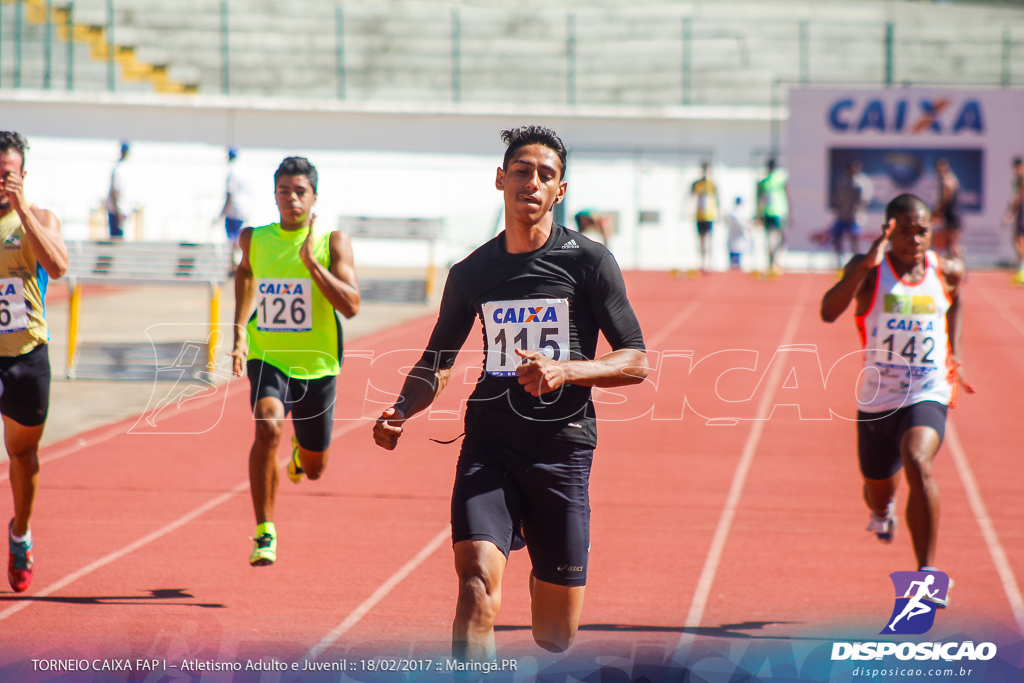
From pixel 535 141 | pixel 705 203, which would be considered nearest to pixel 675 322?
pixel 705 203

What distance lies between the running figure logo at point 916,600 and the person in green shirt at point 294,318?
2.86m

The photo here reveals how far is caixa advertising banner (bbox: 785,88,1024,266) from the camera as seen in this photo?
26094mm

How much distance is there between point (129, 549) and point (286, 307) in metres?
1.56

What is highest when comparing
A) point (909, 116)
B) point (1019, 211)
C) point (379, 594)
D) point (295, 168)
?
point (909, 116)

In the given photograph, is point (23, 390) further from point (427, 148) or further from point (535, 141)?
point (427, 148)

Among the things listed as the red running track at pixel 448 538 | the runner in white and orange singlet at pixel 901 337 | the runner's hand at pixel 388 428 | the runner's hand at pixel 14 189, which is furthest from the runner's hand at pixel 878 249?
the runner's hand at pixel 14 189

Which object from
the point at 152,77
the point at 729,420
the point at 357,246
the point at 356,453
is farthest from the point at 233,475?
the point at 152,77

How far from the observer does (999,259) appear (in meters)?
26.2

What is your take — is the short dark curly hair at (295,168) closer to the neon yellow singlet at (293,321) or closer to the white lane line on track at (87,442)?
the neon yellow singlet at (293,321)

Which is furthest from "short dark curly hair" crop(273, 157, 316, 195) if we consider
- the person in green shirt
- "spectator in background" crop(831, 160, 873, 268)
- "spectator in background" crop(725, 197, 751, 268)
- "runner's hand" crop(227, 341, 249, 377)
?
"spectator in background" crop(725, 197, 751, 268)

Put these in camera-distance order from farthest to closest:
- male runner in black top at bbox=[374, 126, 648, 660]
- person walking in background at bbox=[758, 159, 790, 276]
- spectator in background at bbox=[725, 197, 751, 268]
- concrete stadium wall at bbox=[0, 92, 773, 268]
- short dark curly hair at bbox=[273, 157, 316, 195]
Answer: concrete stadium wall at bbox=[0, 92, 773, 268] → spectator in background at bbox=[725, 197, 751, 268] → person walking in background at bbox=[758, 159, 790, 276] → short dark curly hair at bbox=[273, 157, 316, 195] → male runner in black top at bbox=[374, 126, 648, 660]

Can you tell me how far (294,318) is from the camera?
630 centimetres

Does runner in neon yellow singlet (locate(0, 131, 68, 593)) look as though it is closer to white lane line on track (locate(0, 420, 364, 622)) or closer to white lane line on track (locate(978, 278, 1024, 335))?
white lane line on track (locate(0, 420, 364, 622))

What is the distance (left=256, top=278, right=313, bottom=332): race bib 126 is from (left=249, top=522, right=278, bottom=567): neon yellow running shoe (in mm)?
1011
